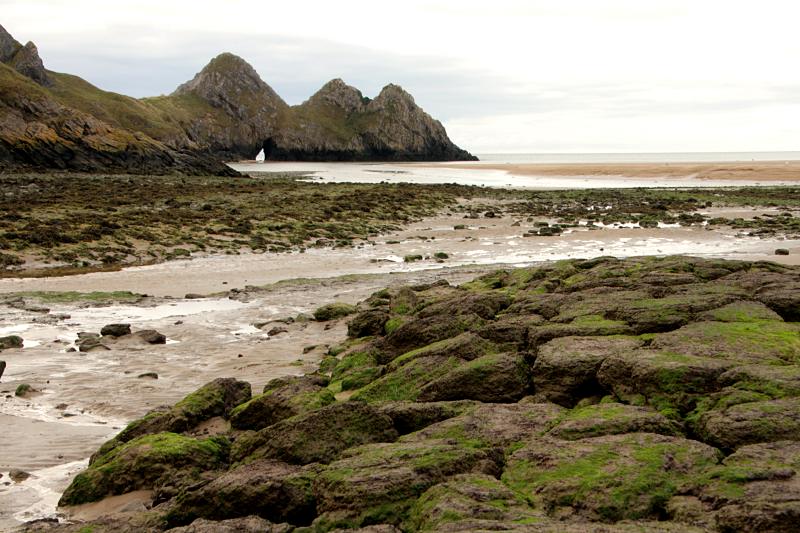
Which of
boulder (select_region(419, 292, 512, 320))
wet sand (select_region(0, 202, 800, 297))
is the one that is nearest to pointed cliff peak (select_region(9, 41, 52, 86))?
wet sand (select_region(0, 202, 800, 297))

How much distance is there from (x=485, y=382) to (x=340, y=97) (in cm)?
17327

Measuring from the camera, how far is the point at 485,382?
9180 millimetres

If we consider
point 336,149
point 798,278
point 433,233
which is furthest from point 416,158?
point 798,278

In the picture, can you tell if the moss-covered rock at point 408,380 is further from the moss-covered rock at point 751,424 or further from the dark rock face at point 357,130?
the dark rock face at point 357,130

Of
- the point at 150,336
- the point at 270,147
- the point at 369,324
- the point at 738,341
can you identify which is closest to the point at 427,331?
the point at 369,324

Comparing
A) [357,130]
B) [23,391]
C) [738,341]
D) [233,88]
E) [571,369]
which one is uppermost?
[233,88]

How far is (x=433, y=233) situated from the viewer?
118 feet

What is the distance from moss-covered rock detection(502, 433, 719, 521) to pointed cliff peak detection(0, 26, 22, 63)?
375 feet

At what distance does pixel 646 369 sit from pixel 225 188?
155ft

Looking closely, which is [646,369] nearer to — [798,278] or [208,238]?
[798,278]

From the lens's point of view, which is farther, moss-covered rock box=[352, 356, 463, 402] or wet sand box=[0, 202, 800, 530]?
wet sand box=[0, 202, 800, 530]

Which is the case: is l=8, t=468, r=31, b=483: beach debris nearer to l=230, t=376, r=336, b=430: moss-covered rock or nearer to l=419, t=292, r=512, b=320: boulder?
l=230, t=376, r=336, b=430: moss-covered rock

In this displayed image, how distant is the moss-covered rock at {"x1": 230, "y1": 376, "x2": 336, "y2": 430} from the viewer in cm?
962

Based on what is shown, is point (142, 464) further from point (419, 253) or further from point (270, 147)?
point (270, 147)
